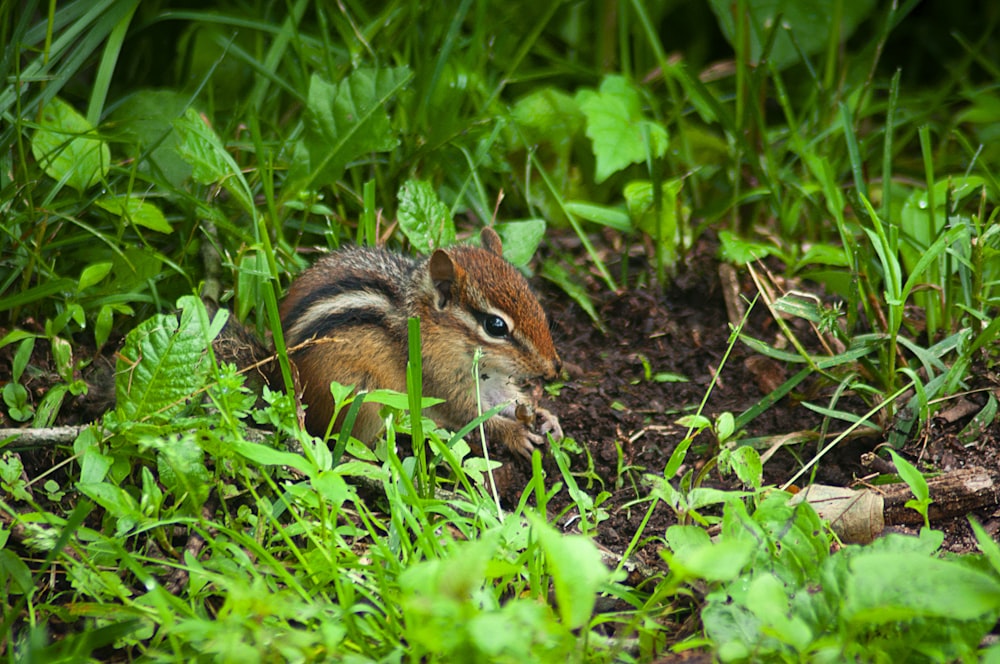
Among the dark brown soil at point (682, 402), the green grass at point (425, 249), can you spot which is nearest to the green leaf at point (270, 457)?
the green grass at point (425, 249)

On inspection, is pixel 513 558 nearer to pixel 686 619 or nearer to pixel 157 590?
pixel 686 619

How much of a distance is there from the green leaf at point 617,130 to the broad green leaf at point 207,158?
4.52 ft

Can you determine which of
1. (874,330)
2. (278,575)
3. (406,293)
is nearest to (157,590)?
(278,575)

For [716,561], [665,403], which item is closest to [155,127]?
[665,403]

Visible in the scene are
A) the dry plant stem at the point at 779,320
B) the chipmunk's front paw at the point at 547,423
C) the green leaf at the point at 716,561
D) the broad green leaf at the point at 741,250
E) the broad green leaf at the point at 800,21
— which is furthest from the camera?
the broad green leaf at the point at 800,21

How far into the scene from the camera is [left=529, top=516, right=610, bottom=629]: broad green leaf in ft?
5.84

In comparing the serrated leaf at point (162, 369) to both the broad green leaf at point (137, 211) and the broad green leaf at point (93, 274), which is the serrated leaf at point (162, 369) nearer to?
the broad green leaf at point (93, 274)

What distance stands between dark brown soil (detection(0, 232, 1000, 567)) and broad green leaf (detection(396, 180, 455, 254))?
0.53 meters

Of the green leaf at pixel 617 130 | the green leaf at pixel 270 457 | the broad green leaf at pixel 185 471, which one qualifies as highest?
the green leaf at pixel 617 130

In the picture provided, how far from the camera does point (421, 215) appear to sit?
3.75 meters

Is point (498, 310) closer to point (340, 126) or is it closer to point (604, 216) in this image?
point (604, 216)

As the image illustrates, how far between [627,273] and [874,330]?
3.55ft

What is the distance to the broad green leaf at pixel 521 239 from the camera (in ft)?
12.5

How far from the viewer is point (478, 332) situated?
11.4 feet
